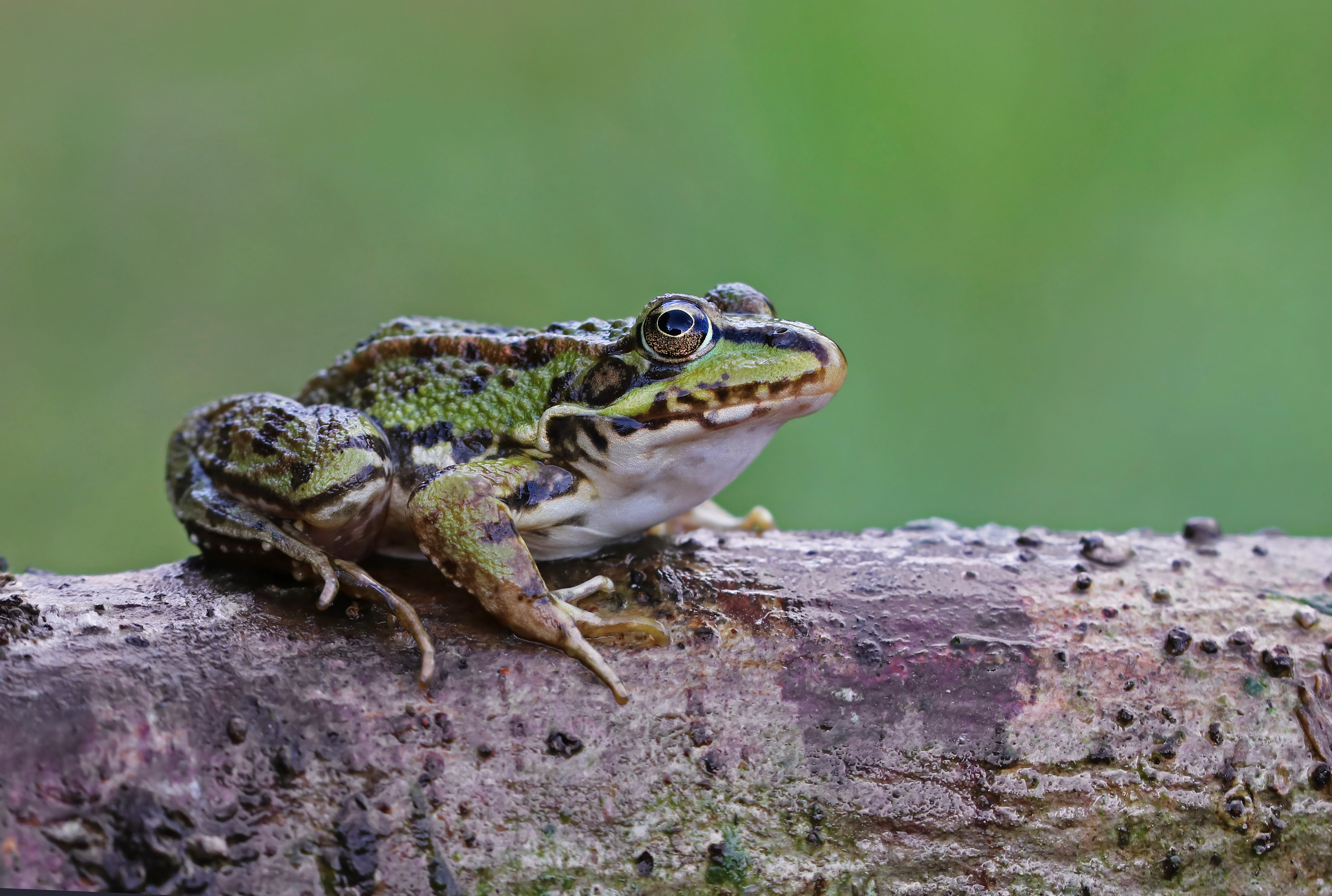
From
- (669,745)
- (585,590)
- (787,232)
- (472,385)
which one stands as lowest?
(669,745)

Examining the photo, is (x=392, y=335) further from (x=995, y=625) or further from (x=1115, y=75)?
(x=1115, y=75)

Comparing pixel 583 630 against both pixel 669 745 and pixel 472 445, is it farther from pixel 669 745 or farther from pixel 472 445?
pixel 472 445

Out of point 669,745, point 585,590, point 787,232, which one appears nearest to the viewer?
point 669,745

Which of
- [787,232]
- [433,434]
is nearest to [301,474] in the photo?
[433,434]

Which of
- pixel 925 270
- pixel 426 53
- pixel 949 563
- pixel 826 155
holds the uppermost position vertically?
pixel 426 53

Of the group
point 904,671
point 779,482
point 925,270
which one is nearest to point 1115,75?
point 925,270

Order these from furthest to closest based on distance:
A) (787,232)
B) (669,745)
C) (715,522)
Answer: (787,232), (715,522), (669,745)
